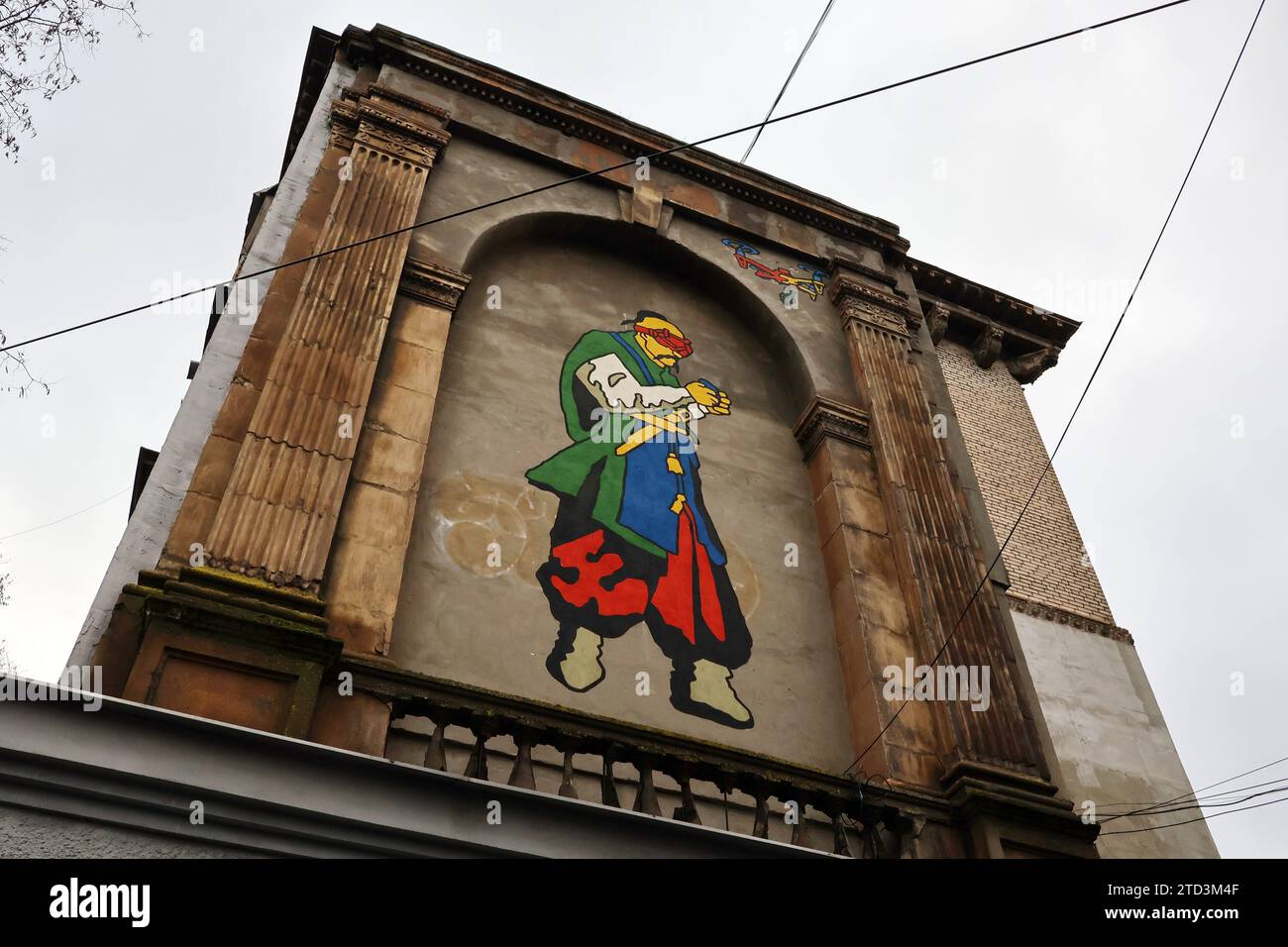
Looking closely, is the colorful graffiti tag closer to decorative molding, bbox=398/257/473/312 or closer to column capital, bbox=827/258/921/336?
column capital, bbox=827/258/921/336

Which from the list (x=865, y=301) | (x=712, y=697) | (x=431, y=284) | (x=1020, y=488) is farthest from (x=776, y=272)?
(x=712, y=697)

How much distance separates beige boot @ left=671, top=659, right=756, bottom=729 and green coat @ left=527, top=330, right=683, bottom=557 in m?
1.25

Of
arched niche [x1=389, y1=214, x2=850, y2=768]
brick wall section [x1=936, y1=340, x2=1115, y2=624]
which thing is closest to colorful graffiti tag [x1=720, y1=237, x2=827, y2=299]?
arched niche [x1=389, y1=214, x2=850, y2=768]

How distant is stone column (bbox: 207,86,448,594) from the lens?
743 centimetres

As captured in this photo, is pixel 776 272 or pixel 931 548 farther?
pixel 776 272

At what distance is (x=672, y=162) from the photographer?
13992 millimetres

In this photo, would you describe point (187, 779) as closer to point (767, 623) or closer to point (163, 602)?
point (163, 602)

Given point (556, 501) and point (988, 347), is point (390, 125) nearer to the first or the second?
point (556, 501)

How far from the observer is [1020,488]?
1516 centimetres

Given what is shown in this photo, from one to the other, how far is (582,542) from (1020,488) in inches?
322

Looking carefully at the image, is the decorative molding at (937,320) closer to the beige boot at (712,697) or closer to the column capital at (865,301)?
the column capital at (865,301)

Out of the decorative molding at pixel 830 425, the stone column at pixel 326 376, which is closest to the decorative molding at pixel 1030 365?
the decorative molding at pixel 830 425

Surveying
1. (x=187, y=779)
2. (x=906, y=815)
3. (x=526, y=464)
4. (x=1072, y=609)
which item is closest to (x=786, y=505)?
(x=526, y=464)
